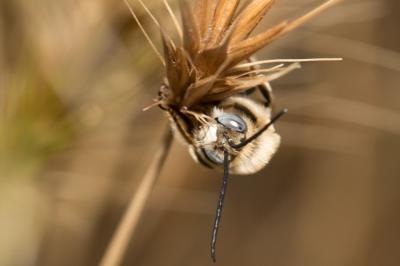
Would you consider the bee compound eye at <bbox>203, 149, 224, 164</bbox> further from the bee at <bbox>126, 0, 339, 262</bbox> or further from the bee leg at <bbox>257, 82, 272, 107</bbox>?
the bee leg at <bbox>257, 82, 272, 107</bbox>

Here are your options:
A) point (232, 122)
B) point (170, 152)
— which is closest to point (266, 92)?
point (232, 122)

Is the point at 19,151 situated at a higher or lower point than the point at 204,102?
lower

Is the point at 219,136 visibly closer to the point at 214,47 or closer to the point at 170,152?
the point at 214,47

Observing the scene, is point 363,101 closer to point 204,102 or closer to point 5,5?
point 5,5

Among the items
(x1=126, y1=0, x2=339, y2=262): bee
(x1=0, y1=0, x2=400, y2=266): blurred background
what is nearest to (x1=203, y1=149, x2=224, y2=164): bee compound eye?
(x1=126, y1=0, x2=339, y2=262): bee

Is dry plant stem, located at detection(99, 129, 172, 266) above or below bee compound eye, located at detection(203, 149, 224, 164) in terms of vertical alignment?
below

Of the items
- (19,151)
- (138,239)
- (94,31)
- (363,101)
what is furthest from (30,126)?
(363,101)

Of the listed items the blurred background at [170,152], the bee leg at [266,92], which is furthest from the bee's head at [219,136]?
the blurred background at [170,152]
